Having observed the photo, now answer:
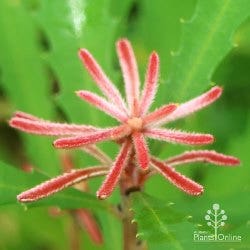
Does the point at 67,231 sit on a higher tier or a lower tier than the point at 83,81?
lower

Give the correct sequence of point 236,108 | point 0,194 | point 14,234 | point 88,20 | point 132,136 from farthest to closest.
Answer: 1. point 236,108
2. point 14,234
3. point 88,20
4. point 0,194
5. point 132,136

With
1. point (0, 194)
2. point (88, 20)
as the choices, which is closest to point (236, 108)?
point (88, 20)

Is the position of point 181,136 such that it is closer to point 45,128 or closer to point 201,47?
point 45,128

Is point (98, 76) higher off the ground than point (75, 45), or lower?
lower

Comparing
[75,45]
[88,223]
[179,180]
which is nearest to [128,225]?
[179,180]

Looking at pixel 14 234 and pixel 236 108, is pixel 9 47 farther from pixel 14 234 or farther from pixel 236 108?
pixel 236 108

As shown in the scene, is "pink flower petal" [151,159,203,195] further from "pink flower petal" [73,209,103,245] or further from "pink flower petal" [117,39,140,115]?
"pink flower petal" [73,209,103,245]
